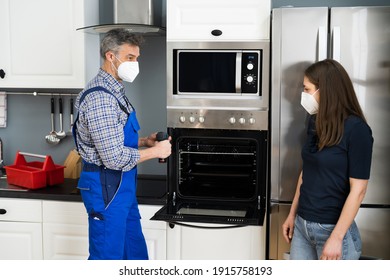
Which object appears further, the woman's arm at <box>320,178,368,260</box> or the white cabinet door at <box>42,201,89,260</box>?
the white cabinet door at <box>42,201,89,260</box>

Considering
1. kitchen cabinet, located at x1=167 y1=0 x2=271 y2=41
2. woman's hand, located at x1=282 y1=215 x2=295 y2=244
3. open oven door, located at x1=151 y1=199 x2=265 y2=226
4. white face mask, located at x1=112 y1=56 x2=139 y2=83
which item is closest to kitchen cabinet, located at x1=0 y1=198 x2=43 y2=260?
open oven door, located at x1=151 y1=199 x2=265 y2=226

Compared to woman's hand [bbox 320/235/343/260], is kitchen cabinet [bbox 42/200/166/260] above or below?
below

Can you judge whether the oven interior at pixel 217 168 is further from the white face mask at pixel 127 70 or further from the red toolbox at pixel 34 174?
the red toolbox at pixel 34 174

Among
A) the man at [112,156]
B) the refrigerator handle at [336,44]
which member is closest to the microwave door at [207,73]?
the man at [112,156]

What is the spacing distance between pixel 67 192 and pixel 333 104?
4.96 ft

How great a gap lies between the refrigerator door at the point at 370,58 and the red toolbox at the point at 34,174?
64.3 inches

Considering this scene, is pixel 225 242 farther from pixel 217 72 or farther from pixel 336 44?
pixel 336 44

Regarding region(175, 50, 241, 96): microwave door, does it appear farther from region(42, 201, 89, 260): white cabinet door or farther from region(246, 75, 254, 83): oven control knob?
region(42, 201, 89, 260): white cabinet door

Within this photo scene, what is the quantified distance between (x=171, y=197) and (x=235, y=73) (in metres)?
0.70

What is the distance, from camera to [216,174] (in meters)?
2.69

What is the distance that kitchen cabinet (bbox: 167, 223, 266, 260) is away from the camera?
2.60 meters

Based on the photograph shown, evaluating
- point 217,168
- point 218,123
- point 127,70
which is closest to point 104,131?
point 127,70
